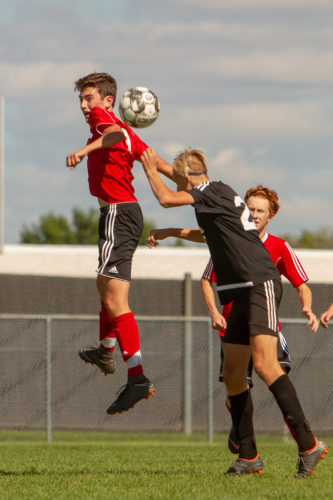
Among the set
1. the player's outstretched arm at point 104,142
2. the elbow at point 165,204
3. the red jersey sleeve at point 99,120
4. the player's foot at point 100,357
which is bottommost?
the player's foot at point 100,357

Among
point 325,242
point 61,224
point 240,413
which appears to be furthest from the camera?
point 61,224

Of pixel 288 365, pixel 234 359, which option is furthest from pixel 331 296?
pixel 234 359

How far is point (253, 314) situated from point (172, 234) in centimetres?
123

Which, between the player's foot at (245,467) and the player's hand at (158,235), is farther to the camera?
the player's hand at (158,235)

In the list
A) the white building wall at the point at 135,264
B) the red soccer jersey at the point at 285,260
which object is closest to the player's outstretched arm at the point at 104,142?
the red soccer jersey at the point at 285,260

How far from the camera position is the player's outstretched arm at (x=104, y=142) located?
7.46m

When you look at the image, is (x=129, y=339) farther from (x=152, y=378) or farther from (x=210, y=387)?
(x=152, y=378)

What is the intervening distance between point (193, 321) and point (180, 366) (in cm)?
93

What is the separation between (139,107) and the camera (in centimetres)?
835

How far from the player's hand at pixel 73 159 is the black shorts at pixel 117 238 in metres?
0.89

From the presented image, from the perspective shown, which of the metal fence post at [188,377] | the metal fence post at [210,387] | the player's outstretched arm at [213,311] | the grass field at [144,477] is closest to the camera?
the grass field at [144,477]

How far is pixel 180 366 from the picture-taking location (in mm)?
17406

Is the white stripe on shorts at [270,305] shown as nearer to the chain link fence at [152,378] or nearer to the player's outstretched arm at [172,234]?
the player's outstretched arm at [172,234]

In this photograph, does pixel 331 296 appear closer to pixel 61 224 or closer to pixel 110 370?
pixel 110 370
